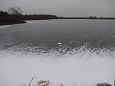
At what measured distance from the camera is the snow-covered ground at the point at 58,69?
18.4 m

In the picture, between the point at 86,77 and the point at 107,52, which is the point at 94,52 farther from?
the point at 86,77

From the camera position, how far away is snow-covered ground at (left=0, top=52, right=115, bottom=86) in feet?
60.5

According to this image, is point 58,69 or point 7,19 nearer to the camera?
point 58,69

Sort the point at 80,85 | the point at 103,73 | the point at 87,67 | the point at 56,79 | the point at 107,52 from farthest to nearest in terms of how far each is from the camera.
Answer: the point at 107,52
the point at 87,67
the point at 103,73
the point at 56,79
the point at 80,85

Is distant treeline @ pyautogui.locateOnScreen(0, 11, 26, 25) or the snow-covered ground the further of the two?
distant treeline @ pyautogui.locateOnScreen(0, 11, 26, 25)

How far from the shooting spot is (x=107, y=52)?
30.3 m

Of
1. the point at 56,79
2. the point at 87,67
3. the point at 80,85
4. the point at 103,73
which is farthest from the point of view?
the point at 87,67

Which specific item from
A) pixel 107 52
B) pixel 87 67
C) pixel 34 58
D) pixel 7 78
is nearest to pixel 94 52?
pixel 107 52

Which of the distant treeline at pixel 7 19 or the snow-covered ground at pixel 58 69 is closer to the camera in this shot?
the snow-covered ground at pixel 58 69

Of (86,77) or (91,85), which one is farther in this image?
(86,77)

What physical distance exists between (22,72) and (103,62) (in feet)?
38.9

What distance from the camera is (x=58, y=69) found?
21.7 m

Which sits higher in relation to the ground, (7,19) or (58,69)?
(7,19)

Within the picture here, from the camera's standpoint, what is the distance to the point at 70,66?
22500 mm
